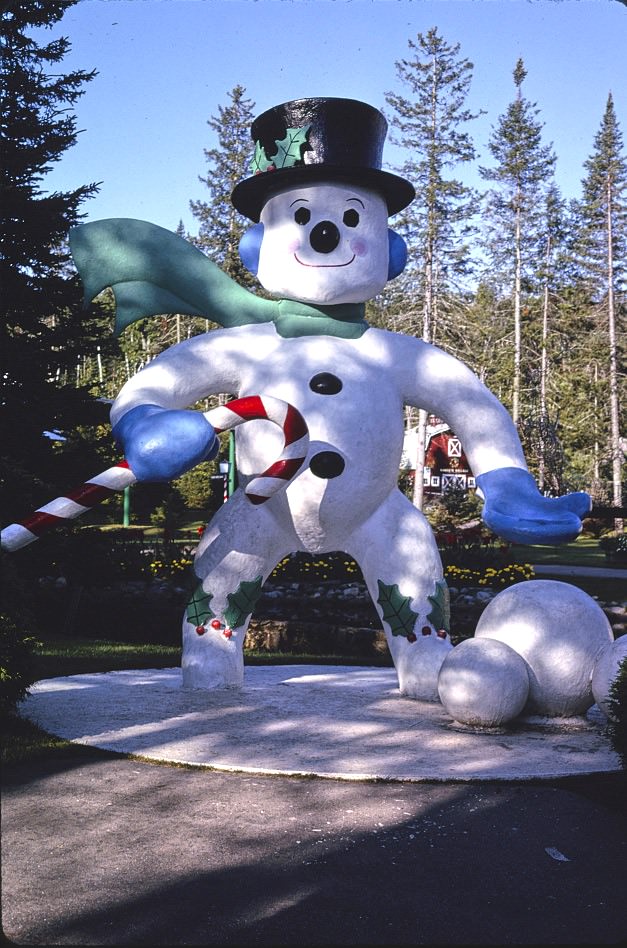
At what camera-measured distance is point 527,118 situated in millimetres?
30266

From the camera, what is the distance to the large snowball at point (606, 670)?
496 cm

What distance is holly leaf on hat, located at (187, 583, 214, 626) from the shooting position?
236 inches

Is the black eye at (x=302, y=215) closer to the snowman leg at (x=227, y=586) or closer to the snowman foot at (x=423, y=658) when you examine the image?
the snowman leg at (x=227, y=586)

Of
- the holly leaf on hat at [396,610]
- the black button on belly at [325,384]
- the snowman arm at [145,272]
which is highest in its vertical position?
the snowman arm at [145,272]

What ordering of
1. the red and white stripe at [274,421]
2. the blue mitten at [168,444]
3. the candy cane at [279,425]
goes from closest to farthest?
1. the candy cane at [279,425]
2. the blue mitten at [168,444]
3. the red and white stripe at [274,421]

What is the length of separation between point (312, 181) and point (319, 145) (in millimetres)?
210

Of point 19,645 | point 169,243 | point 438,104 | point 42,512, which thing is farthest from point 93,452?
point 438,104

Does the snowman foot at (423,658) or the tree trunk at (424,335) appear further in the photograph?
the tree trunk at (424,335)

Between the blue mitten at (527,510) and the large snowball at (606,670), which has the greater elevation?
the blue mitten at (527,510)

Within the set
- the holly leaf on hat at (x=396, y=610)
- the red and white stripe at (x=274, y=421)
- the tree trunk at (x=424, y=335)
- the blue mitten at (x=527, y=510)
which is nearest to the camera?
the red and white stripe at (x=274, y=421)

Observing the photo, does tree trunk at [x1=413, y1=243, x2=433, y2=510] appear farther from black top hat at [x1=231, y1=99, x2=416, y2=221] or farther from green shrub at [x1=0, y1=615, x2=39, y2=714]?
green shrub at [x1=0, y1=615, x2=39, y2=714]

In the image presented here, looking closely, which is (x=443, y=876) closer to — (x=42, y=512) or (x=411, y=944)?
(x=411, y=944)

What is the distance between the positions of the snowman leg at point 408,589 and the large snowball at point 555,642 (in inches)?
20.1

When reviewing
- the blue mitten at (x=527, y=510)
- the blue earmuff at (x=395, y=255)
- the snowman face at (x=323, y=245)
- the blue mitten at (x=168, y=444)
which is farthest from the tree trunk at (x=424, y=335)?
the blue mitten at (x=168, y=444)
